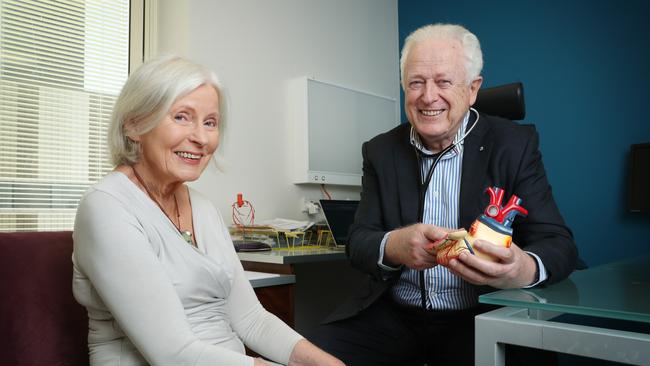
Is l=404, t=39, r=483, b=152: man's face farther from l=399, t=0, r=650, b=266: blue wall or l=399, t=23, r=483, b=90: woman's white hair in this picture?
l=399, t=0, r=650, b=266: blue wall

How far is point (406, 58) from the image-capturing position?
1660mm

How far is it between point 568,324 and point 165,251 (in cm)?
75

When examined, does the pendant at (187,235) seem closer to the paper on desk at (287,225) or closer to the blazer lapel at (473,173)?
the blazer lapel at (473,173)

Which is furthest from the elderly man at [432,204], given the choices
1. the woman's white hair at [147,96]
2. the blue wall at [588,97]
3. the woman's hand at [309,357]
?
the blue wall at [588,97]

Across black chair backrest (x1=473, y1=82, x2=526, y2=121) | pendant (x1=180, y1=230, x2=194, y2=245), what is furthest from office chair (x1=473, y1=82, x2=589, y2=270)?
pendant (x1=180, y1=230, x2=194, y2=245)

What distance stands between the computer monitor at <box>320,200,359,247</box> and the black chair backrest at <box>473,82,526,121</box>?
91 centimetres

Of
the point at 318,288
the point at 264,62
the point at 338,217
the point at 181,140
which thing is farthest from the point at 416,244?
the point at 318,288

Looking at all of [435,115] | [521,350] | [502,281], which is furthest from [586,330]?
[435,115]

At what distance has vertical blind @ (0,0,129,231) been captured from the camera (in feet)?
7.75

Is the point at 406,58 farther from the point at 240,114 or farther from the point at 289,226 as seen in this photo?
the point at 240,114

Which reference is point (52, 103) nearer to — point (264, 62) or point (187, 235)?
point (264, 62)

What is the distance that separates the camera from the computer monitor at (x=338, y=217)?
8.50ft

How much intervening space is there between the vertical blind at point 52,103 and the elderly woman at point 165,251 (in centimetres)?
135

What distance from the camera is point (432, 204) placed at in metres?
1.58
